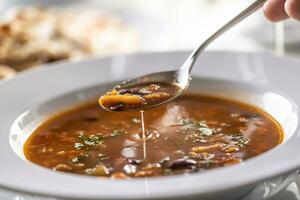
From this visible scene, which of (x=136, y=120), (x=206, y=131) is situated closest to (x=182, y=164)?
(x=206, y=131)

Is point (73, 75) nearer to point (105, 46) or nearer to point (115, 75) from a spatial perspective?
point (115, 75)

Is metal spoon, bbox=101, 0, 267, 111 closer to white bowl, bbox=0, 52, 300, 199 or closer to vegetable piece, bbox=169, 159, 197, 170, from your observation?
white bowl, bbox=0, 52, 300, 199

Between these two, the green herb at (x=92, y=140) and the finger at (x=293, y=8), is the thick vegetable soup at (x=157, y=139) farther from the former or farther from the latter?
the finger at (x=293, y=8)

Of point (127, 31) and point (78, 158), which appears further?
point (127, 31)

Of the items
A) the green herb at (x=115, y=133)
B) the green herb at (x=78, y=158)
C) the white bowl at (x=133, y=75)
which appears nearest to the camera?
the white bowl at (x=133, y=75)

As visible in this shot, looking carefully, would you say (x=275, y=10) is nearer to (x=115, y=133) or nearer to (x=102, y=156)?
(x=115, y=133)

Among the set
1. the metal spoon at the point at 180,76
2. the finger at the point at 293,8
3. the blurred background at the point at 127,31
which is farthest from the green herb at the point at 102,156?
the blurred background at the point at 127,31
